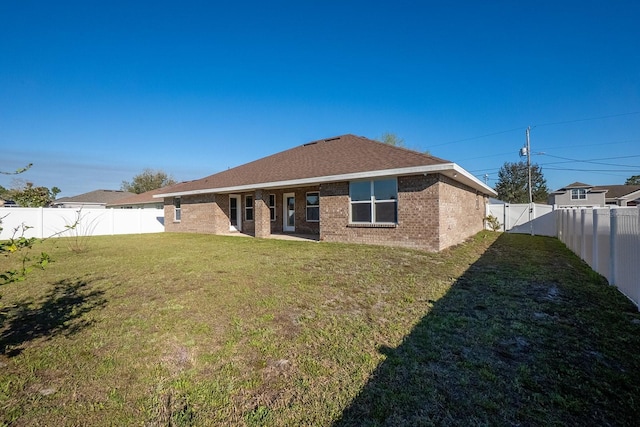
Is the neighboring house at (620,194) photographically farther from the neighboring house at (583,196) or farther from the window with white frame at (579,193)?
the window with white frame at (579,193)

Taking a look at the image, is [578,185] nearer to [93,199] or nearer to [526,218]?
[526,218]

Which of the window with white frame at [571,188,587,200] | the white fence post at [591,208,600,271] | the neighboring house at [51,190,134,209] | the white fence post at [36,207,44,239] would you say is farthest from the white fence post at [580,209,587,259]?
the neighboring house at [51,190,134,209]

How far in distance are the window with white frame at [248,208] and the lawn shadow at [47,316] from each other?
38.7 feet

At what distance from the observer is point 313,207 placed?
14859 mm

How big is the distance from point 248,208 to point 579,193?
1588 inches

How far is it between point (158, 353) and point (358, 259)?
5.77 meters

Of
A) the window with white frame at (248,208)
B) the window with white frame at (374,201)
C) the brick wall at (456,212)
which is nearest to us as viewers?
the brick wall at (456,212)

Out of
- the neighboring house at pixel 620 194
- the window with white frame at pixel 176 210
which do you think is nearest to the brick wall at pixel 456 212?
the window with white frame at pixel 176 210

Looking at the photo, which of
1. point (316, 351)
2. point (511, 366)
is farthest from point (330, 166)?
point (511, 366)

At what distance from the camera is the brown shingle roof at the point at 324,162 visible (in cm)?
1056

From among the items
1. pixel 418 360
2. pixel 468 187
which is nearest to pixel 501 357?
pixel 418 360

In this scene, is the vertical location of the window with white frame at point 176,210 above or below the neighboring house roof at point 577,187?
below

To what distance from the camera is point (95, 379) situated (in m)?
2.67

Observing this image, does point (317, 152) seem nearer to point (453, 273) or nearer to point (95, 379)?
point (453, 273)
